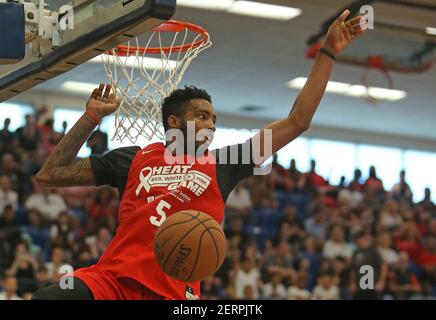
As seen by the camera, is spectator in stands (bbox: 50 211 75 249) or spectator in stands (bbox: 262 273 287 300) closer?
spectator in stands (bbox: 50 211 75 249)

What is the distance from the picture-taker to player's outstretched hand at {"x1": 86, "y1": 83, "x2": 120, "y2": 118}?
4062 millimetres

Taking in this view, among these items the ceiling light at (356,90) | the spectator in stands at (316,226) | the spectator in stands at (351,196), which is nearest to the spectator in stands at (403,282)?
the spectator in stands at (316,226)

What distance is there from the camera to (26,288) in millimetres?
8570

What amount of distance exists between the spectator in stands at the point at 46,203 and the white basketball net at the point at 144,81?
18.1 feet

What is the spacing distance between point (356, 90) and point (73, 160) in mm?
11529

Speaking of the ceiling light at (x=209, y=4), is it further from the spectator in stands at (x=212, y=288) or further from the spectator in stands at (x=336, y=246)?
the spectator in stands at (x=336, y=246)

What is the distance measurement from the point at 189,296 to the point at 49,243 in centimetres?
651

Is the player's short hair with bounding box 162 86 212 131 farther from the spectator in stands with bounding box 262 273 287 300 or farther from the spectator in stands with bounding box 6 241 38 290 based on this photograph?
the spectator in stands with bounding box 262 273 287 300

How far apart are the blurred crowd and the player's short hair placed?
4596 millimetres

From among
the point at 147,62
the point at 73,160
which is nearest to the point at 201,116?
the point at 73,160

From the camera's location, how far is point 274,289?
1049cm

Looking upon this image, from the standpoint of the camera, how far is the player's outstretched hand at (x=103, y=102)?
Result: 13.3 feet

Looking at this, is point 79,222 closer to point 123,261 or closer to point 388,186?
point 123,261

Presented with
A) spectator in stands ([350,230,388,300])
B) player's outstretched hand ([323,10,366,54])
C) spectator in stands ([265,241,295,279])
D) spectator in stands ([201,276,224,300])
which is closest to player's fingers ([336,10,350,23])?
player's outstretched hand ([323,10,366,54])
